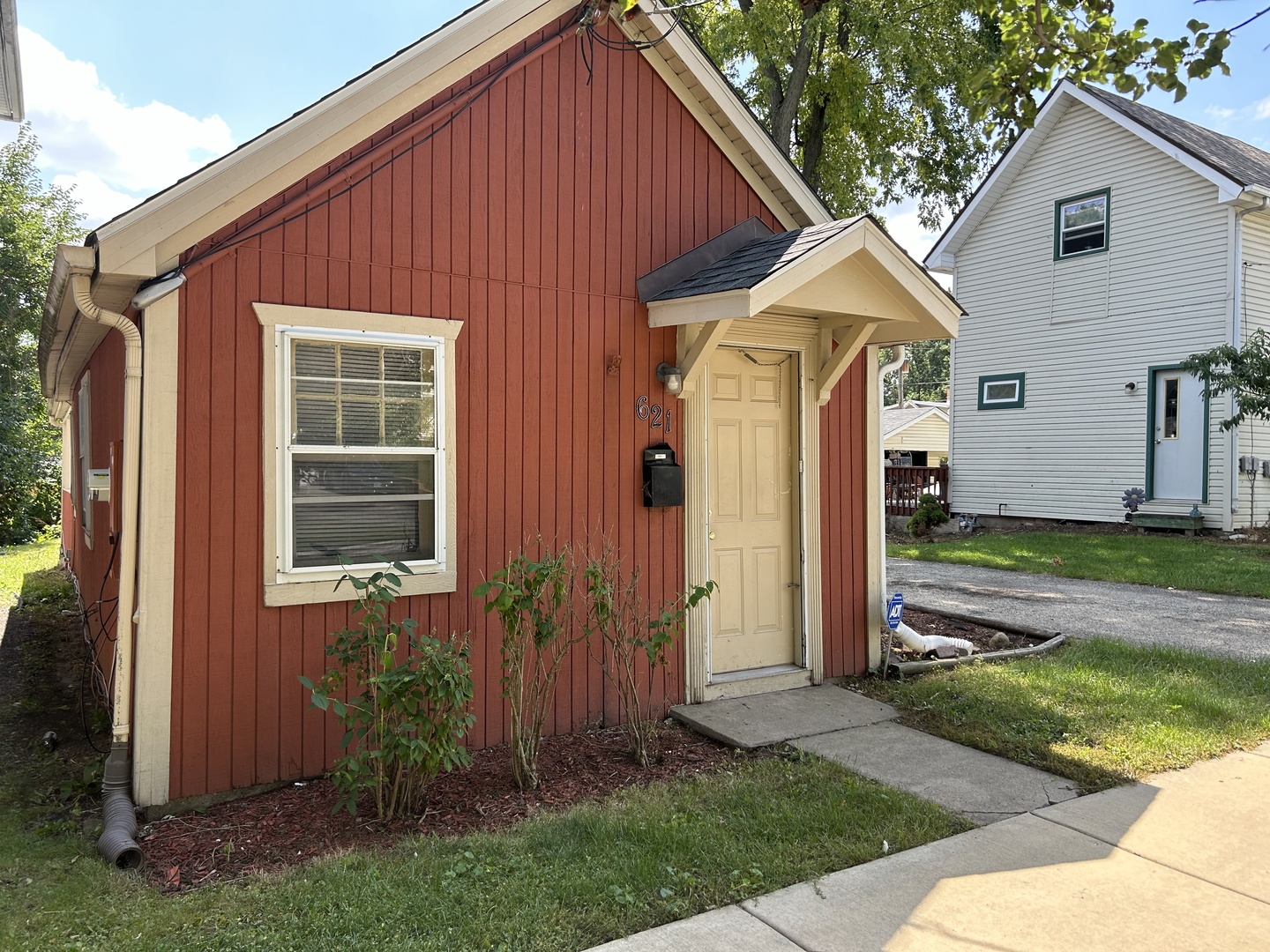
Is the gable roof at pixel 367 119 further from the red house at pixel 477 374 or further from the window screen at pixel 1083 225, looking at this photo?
the window screen at pixel 1083 225

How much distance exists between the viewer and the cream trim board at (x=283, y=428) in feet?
15.0

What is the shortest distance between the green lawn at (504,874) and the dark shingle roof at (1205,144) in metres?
13.8

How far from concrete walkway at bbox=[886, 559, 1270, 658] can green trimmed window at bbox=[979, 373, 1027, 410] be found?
5.80 meters

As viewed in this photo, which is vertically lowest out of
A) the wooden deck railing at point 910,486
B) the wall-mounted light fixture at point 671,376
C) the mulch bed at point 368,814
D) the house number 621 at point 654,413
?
the mulch bed at point 368,814

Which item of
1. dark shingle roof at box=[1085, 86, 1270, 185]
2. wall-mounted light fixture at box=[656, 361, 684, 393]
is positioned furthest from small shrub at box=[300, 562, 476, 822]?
dark shingle roof at box=[1085, 86, 1270, 185]

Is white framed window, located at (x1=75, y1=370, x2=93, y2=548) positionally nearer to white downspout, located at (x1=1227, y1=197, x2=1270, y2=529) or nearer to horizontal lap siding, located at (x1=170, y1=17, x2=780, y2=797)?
horizontal lap siding, located at (x1=170, y1=17, x2=780, y2=797)

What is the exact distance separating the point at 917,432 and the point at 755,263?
30417mm

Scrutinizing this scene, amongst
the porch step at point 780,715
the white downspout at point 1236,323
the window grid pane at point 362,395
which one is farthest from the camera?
the white downspout at point 1236,323

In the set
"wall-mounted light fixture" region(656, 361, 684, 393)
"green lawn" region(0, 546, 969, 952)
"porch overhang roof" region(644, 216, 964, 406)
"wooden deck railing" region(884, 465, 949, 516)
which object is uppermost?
"porch overhang roof" region(644, 216, 964, 406)

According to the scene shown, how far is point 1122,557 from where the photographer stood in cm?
1304

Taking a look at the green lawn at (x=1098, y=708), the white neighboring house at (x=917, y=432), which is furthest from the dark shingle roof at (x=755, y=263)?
the white neighboring house at (x=917, y=432)

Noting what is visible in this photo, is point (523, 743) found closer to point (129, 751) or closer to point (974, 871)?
point (129, 751)

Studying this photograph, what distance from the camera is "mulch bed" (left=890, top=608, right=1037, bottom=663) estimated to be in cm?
749

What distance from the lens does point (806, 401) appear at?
21.6ft
